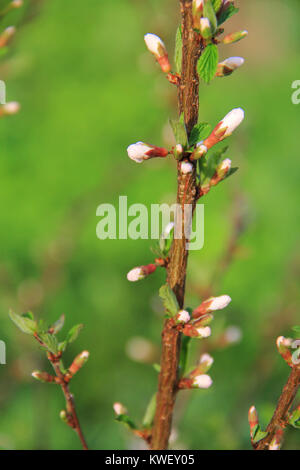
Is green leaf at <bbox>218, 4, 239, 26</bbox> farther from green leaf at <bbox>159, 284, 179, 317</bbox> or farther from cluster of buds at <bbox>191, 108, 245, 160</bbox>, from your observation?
green leaf at <bbox>159, 284, 179, 317</bbox>

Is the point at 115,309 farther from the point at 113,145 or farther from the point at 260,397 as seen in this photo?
the point at 113,145

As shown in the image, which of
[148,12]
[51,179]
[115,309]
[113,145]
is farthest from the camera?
[113,145]

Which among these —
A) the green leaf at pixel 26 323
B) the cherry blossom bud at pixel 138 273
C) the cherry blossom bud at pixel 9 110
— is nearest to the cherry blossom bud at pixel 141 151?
Answer: the cherry blossom bud at pixel 138 273

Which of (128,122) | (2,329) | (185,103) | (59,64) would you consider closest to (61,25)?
(59,64)

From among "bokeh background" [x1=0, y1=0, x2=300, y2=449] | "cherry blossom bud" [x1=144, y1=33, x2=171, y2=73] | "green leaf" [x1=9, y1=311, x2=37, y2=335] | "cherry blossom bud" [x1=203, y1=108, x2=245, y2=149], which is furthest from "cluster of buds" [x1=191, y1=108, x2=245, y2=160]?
"bokeh background" [x1=0, y1=0, x2=300, y2=449]

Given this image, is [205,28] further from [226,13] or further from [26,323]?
[26,323]

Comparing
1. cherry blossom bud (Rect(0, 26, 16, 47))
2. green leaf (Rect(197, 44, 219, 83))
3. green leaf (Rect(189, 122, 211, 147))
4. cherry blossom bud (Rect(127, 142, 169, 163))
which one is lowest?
cherry blossom bud (Rect(127, 142, 169, 163))

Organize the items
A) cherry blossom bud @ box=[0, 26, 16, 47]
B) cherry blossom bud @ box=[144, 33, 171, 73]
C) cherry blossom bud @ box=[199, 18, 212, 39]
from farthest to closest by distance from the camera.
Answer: cherry blossom bud @ box=[0, 26, 16, 47] < cherry blossom bud @ box=[144, 33, 171, 73] < cherry blossom bud @ box=[199, 18, 212, 39]
